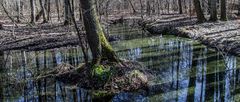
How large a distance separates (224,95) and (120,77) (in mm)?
4211

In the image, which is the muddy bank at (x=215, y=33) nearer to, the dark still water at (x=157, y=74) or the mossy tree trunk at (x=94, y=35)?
the dark still water at (x=157, y=74)

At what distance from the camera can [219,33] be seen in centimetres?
2650

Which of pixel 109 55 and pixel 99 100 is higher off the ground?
pixel 109 55

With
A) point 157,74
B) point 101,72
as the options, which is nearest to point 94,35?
point 101,72

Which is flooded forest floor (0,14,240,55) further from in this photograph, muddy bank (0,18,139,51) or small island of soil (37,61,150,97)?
small island of soil (37,61,150,97)

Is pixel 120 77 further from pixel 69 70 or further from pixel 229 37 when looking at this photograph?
pixel 229 37

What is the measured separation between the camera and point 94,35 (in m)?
16.5

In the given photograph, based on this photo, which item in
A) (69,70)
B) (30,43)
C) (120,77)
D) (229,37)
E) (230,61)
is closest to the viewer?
(120,77)

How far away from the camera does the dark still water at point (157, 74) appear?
47.9ft

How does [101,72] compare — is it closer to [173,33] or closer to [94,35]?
[94,35]

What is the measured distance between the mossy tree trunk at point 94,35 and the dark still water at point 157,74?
5.88 feet

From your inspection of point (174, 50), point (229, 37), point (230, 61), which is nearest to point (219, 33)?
point (229, 37)

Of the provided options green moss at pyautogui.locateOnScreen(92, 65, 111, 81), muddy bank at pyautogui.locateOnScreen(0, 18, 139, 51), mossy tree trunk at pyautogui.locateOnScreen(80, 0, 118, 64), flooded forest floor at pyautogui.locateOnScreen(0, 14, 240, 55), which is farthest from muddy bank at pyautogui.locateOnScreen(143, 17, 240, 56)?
green moss at pyautogui.locateOnScreen(92, 65, 111, 81)

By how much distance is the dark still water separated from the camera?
14.6 m
